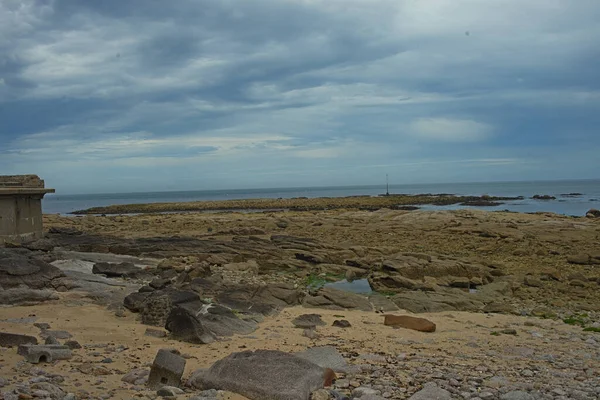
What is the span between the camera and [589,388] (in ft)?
20.9

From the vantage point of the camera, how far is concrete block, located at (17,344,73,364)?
6.52 metres

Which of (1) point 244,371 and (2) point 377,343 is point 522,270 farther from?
(1) point 244,371

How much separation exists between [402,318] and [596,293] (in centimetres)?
715

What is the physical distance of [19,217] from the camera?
1662cm

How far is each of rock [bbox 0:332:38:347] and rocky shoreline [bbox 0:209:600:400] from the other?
28 centimetres

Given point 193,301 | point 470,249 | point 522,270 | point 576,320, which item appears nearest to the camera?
point 193,301

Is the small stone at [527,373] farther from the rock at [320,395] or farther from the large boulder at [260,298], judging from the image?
the large boulder at [260,298]

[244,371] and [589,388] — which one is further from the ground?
[244,371]

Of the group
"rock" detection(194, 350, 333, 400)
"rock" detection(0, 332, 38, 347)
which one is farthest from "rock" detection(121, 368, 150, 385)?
"rock" detection(0, 332, 38, 347)

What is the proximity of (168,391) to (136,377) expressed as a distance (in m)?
0.74

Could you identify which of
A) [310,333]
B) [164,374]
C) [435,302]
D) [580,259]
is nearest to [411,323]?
[310,333]

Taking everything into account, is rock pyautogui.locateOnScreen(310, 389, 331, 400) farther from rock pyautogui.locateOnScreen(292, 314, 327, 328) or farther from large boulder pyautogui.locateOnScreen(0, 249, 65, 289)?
large boulder pyautogui.locateOnScreen(0, 249, 65, 289)

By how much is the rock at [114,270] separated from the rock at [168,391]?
29.6ft

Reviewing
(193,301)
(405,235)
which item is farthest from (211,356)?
(405,235)
